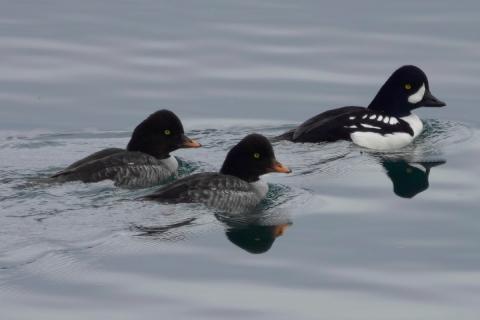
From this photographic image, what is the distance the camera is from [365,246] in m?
15.2

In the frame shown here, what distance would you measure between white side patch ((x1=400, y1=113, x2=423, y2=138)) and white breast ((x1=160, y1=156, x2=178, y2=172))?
3.73 metres

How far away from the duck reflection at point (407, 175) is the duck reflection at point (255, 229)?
1896 millimetres

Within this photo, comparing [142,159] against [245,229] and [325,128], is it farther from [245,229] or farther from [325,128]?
[325,128]

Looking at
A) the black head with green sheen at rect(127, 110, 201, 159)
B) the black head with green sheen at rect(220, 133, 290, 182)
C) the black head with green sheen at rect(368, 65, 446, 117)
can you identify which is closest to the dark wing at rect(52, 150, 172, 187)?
the black head with green sheen at rect(127, 110, 201, 159)

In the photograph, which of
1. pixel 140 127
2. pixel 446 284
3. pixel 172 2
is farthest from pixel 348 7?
pixel 446 284

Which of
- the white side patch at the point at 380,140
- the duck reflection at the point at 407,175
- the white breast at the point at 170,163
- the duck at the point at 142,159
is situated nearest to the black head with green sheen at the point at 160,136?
the duck at the point at 142,159

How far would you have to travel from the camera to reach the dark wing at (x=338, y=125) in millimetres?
19703

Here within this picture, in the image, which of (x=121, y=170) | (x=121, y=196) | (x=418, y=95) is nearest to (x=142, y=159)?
(x=121, y=170)

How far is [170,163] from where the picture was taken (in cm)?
1873

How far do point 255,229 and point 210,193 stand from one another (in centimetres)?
79

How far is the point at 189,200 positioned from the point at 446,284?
11.9 feet

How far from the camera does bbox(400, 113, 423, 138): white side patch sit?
815 inches

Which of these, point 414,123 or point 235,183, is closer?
point 235,183

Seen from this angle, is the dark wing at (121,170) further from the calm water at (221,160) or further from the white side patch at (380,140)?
the white side patch at (380,140)
